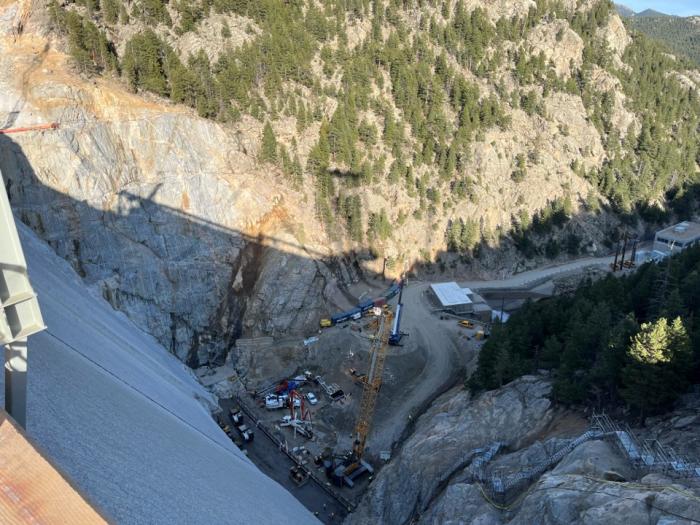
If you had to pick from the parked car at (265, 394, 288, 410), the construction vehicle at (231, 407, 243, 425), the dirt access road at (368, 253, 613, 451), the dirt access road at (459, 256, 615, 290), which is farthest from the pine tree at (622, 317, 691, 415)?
the dirt access road at (459, 256, 615, 290)

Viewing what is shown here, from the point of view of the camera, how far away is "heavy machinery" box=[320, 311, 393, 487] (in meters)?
44.0

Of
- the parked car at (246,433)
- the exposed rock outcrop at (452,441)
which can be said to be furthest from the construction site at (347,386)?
the exposed rock outcrop at (452,441)

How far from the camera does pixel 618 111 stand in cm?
9169

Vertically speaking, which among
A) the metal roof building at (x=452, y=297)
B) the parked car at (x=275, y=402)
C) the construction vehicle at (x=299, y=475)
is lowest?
the construction vehicle at (x=299, y=475)

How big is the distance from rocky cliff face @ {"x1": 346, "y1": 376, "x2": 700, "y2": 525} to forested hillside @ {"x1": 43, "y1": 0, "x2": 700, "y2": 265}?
3844cm

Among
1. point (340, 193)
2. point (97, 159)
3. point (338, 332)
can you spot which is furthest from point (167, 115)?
point (338, 332)

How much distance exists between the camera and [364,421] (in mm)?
47656

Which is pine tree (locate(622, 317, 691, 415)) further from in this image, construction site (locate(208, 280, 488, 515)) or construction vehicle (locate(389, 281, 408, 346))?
construction vehicle (locate(389, 281, 408, 346))

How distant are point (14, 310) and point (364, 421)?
4189 centimetres

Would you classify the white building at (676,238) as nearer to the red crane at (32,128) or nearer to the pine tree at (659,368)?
the pine tree at (659,368)

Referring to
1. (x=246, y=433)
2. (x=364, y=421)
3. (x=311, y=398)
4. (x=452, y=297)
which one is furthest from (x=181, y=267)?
(x=452, y=297)

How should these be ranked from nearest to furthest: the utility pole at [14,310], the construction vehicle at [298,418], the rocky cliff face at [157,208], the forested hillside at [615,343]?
the utility pole at [14,310]
the forested hillside at [615,343]
the construction vehicle at [298,418]
the rocky cliff face at [157,208]

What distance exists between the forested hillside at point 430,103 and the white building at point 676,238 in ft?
27.2

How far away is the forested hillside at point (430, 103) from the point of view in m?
64.5
